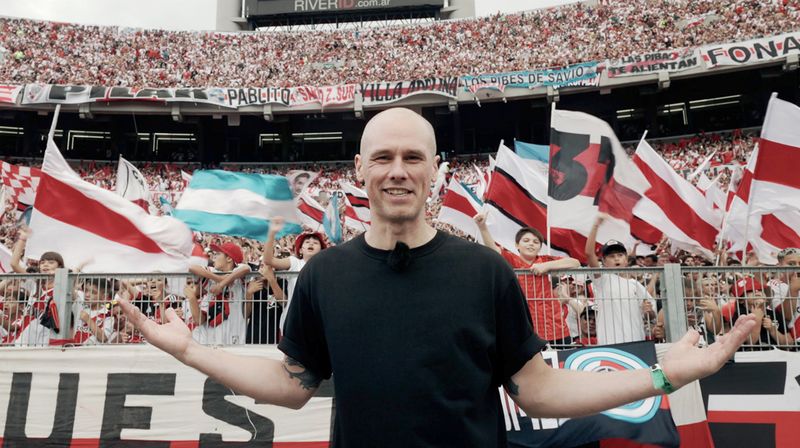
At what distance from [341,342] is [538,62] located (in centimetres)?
3011

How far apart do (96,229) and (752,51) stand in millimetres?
25877

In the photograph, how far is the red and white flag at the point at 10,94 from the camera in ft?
91.9

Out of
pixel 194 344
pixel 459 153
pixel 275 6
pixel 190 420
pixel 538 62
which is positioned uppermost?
pixel 275 6

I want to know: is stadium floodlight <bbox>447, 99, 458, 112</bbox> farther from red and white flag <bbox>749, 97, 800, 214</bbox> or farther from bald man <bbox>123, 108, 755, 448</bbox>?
bald man <bbox>123, 108, 755, 448</bbox>

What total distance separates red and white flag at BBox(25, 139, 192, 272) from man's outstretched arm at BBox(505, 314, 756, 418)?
4.68 meters

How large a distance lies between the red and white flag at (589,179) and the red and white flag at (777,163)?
1.54 meters

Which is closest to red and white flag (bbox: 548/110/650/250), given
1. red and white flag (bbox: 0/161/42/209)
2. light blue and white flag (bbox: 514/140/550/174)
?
light blue and white flag (bbox: 514/140/550/174)

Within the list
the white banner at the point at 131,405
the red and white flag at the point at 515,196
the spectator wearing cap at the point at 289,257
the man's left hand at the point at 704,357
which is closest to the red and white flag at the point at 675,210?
the red and white flag at the point at 515,196

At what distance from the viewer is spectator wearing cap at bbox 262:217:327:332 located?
4.95 m

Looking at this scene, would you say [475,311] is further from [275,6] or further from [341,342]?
[275,6]

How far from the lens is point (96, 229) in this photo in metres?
5.64

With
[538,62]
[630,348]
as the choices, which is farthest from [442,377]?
[538,62]

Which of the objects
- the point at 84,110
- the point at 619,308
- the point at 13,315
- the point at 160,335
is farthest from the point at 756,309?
the point at 84,110

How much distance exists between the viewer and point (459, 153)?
31516 millimetres
